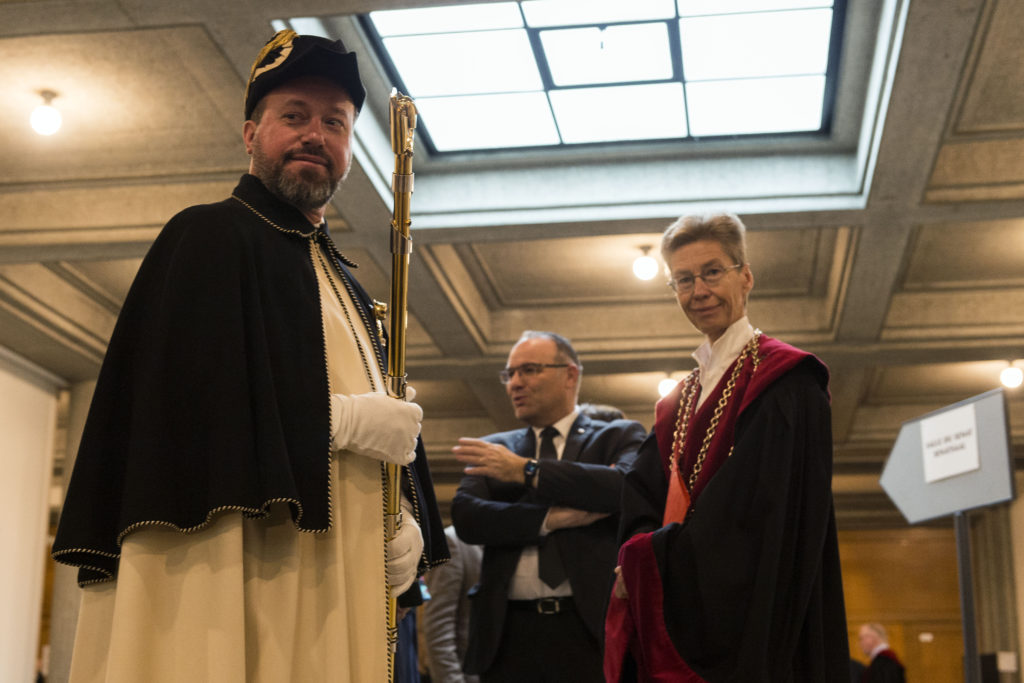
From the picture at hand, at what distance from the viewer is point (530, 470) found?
384 cm

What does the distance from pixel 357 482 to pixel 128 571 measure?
0.50m

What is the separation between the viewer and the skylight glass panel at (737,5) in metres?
7.17

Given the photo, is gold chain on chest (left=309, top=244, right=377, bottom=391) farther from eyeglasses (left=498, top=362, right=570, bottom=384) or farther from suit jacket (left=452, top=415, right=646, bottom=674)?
eyeglasses (left=498, top=362, right=570, bottom=384)

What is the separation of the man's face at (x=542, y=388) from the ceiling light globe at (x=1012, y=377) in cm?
967

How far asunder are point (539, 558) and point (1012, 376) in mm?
10392

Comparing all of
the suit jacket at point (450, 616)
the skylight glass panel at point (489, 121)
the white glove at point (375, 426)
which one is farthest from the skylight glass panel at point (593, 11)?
the white glove at point (375, 426)

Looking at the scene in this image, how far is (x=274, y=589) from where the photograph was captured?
2.12m

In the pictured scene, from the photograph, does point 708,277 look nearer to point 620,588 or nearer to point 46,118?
point 620,588

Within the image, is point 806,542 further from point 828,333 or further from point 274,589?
point 828,333

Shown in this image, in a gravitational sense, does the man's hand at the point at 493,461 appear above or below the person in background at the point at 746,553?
above

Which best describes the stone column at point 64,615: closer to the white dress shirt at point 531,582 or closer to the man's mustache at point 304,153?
the white dress shirt at point 531,582

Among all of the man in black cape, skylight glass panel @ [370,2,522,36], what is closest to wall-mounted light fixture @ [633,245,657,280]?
skylight glass panel @ [370,2,522,36]

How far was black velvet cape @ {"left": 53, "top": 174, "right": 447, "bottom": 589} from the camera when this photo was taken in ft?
6.70

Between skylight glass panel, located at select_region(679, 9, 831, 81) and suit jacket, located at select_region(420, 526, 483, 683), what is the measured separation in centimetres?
405
